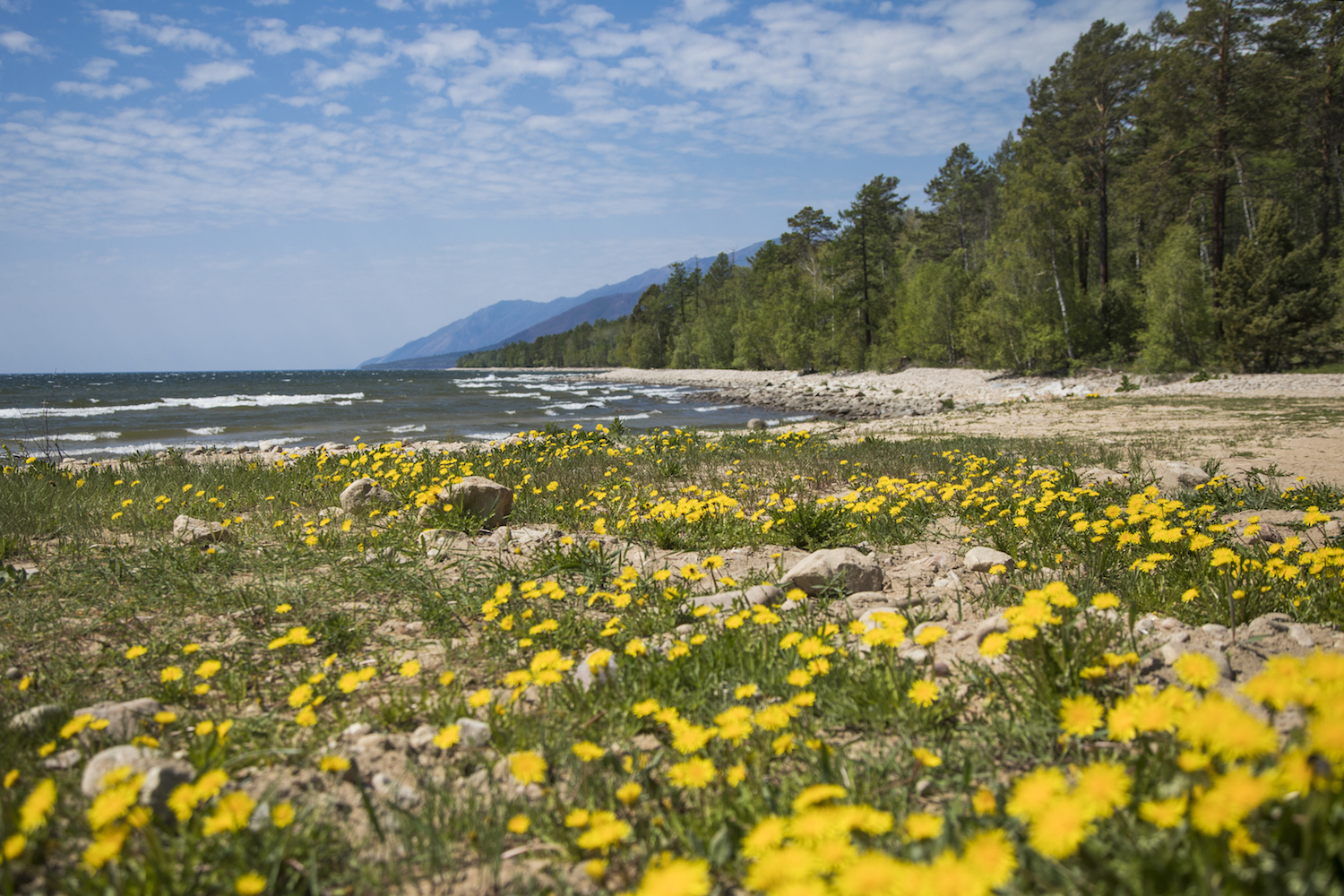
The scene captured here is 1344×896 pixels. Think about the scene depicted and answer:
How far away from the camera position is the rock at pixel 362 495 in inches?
241

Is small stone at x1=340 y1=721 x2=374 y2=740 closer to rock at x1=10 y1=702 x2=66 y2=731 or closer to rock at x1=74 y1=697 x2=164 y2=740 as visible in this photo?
rock at x1=74 y1=697 x2=164 y2=740

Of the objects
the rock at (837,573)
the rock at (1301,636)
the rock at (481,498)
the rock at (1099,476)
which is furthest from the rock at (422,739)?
the rock at (1099,476)

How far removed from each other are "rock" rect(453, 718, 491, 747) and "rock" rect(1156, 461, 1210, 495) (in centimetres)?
682

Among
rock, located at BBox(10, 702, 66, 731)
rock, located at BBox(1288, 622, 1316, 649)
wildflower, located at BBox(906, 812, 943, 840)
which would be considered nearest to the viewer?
wildflower, located at BBox(906, 812, 943, 840)

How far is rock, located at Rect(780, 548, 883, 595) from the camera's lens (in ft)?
12.6

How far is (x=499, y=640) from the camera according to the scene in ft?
10.5

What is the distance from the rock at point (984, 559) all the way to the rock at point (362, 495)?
5095 mm

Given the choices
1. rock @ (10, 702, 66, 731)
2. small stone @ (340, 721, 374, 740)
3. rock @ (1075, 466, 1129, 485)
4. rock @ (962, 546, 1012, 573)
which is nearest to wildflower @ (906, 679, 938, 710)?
small stone @ (340, 721, 374, 740)

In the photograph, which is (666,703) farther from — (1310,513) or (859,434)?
(859,434)

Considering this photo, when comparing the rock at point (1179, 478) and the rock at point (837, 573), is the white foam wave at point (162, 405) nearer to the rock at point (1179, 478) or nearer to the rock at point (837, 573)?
the rock at point (837, 573)

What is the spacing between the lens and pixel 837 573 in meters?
3.83

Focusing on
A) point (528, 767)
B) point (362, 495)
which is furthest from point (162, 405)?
point (528, 767)

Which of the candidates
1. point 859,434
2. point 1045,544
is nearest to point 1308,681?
point 1045,544

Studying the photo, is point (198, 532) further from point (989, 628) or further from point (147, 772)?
point (989, 628)
